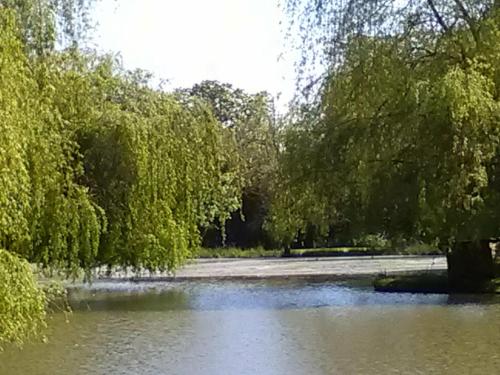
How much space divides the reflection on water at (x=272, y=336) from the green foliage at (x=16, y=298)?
2.98m

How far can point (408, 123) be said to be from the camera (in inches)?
579

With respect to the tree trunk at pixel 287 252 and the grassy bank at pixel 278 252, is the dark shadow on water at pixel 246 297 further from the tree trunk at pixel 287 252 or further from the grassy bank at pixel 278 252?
the grassy bank at pixel 278 252

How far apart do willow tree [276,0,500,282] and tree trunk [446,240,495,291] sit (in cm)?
156

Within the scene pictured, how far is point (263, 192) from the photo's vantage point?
34.6 m

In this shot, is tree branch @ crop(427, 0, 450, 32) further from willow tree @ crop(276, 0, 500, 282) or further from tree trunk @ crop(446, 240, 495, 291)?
tree trunk @ crop(446, 240, 495, 291)

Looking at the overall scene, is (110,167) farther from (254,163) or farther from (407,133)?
(254,163)

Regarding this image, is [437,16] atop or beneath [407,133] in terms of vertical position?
atop

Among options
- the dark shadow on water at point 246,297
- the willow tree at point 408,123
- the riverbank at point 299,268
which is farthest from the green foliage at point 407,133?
the riverbank at point 299,268

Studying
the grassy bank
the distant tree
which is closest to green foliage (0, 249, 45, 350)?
the distant tree

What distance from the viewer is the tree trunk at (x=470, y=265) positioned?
61.2ft

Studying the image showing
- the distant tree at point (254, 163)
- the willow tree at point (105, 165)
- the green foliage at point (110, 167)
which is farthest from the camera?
the distant tree at point (254, 163)

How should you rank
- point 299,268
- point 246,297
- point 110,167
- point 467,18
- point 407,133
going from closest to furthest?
point 110,167, point 467,18, point 407,133, point 246,297, point 299,268

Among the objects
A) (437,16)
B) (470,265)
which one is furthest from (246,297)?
(437,16)

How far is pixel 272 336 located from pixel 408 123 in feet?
13.9
